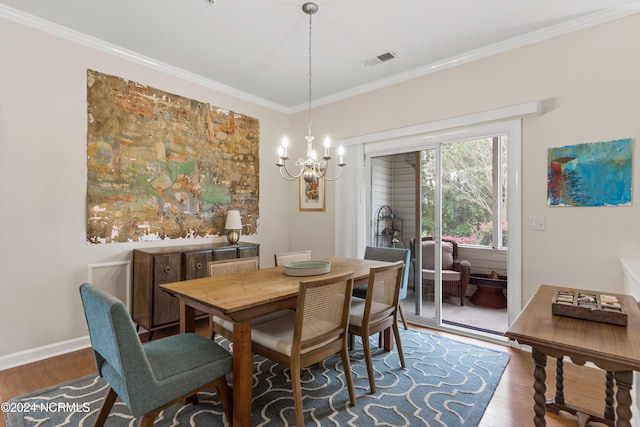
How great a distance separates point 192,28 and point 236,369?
9.30ft

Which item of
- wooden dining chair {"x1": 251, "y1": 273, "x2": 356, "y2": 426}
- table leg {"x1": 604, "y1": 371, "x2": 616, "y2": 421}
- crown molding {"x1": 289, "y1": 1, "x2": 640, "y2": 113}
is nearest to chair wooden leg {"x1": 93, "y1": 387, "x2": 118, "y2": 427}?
wooden dining chair {"x1": 251, "y1": 273, "x2": 356, "y2": 426}

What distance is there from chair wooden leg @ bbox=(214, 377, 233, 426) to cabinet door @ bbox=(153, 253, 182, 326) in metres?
1.60

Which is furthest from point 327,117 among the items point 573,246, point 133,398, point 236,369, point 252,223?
point 133,398

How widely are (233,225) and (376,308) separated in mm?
2208

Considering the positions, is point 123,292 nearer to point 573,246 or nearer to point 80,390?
point 80,390

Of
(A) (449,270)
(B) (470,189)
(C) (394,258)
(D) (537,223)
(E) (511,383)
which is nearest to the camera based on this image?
(E) (511,383)

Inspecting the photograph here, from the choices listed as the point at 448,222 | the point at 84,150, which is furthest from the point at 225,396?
the point at 448,222

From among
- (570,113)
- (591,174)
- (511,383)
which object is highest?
(570,113)

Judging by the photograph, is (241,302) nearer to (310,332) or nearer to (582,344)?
(310,332)

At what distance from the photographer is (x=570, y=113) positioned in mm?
2740

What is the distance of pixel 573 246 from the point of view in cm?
272

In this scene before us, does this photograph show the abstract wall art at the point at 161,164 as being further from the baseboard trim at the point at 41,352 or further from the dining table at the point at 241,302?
the dining table at the point at 241,302

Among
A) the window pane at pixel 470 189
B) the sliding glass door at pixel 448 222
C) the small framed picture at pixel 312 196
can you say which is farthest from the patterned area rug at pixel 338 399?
the window pane at pixel 470 189

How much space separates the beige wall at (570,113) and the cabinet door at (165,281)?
3282mm
